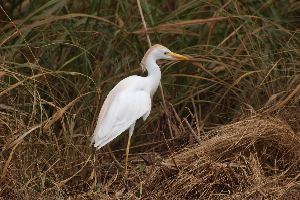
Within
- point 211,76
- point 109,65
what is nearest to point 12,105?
point 109,65

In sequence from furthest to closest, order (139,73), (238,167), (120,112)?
(139,73)
(120,112)
(238,167)

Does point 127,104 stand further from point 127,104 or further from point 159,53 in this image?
point 159,53

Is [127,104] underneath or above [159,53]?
underneath

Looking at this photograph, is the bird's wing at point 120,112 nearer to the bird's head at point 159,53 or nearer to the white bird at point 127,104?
the white bird at point 127,104

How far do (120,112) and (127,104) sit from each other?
2.0 inches

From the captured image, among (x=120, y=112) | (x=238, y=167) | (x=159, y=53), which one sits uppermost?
(x=159, y=53)

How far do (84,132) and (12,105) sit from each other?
543 millimetres

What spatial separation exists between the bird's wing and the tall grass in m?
0.12

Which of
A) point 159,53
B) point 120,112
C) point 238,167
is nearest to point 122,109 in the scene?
point 120,112

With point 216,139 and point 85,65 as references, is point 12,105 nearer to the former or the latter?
point 85,65

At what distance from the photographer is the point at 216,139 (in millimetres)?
2770

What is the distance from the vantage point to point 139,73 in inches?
139

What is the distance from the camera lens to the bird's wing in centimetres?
273

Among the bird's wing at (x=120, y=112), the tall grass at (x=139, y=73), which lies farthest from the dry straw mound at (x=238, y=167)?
the bird's wing at (x=120, y=112)
